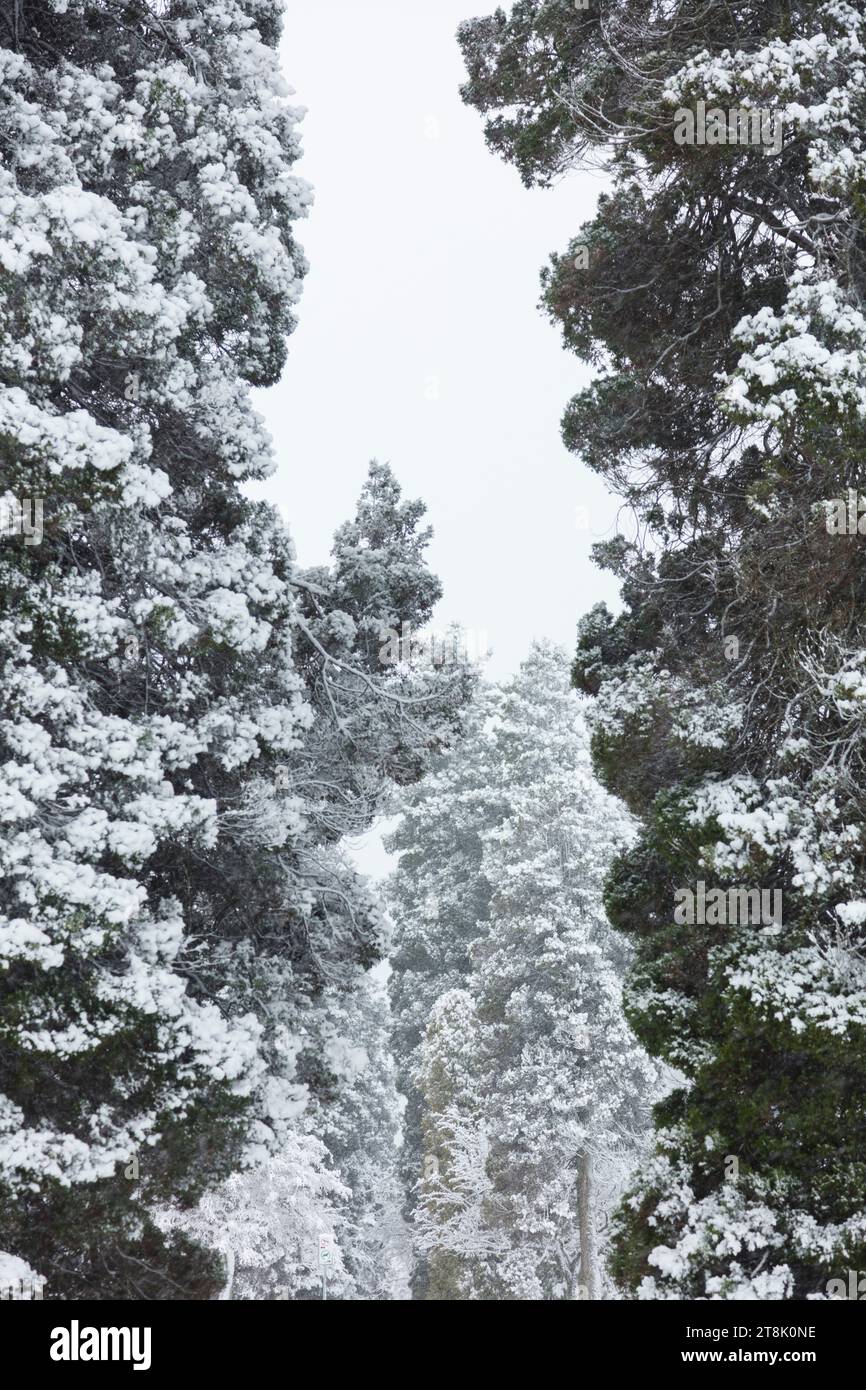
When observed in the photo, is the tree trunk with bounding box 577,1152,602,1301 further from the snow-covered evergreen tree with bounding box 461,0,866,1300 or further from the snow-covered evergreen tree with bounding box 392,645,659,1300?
the snow-covered evergreen tree with bounding box 461,0,866,1300

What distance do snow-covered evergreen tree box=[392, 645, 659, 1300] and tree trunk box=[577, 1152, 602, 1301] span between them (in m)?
0.02

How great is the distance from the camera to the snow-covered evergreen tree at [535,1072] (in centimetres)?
2061

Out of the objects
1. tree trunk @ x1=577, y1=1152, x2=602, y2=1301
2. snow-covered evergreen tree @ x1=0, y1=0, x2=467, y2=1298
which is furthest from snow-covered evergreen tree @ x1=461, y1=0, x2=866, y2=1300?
tree trunk @ x1=577, y1=1152, x2=602, y2=1301

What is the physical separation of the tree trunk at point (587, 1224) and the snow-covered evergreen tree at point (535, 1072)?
2 centimetres

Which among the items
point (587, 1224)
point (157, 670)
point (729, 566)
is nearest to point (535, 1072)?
point (587, 1224)

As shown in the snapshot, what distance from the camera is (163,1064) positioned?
7520 millimetres

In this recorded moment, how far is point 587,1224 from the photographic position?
20609 mm

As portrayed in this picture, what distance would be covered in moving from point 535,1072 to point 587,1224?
2550 mm

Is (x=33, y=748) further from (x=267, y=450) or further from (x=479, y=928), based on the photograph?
(x=479, y=928)

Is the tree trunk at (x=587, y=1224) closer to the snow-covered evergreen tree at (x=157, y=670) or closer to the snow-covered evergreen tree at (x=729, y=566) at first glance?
the snow-covered evergreen tree at (x=157, y=670)

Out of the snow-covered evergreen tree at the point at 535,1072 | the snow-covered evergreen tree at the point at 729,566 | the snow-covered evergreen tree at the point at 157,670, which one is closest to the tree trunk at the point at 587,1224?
the snow-covered evergreen tree at the point at 535,1072

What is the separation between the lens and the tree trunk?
2008 centimetres

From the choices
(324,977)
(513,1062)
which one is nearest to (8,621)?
(324,977)

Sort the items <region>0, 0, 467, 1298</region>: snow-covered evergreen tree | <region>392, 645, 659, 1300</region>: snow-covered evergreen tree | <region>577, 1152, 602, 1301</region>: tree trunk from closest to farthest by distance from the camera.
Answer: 1. <region>0, 0, 467, 1298</region>: snow-covered evergreen tree
2. <region>577, 1152, 602, 1301</region>: tree trunk
3. <region>392, 645, 659, 1300</region>: snow-covered evergreen tree
